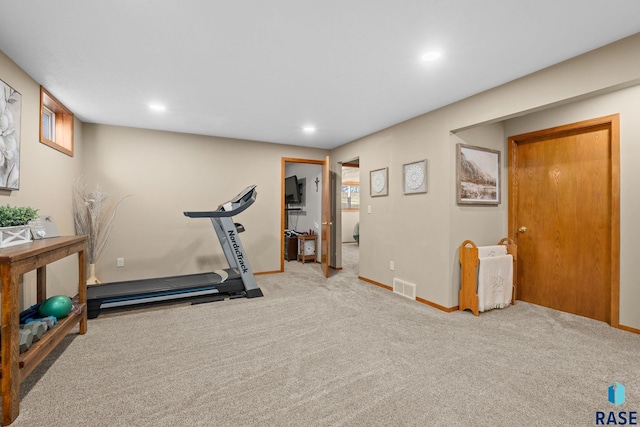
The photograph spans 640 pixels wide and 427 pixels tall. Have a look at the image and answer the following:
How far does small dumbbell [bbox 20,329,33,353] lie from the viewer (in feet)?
5.63

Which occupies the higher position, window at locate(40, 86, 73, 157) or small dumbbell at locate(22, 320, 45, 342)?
window at locate(40, 86, 73, 157)

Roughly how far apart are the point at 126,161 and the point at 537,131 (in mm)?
5371

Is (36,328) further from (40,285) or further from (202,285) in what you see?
(202,285)

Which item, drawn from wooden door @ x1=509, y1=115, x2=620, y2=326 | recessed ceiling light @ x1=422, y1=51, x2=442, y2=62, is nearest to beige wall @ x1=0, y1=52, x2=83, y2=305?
recessed ceiling light @ x1=422, y1=51, x2=442, y2=62

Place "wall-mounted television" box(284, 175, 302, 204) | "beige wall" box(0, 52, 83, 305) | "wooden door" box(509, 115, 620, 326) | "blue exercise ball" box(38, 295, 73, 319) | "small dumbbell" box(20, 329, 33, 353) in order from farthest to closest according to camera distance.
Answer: "wall-mounted television" box(284, 175, 302, 204) < "wooden door" box(509, 115, 620, 326) < "beige wall" box(0, 52, 83, 305) < "blue exercise ball" box(38, 295, 73, 319) < "small dumbbell" box(20, 329, 33, 353)

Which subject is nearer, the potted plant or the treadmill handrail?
the potted plant

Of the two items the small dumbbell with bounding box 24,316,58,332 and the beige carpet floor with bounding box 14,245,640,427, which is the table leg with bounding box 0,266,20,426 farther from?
the small dumbbell with bounding box 24,316,58,332

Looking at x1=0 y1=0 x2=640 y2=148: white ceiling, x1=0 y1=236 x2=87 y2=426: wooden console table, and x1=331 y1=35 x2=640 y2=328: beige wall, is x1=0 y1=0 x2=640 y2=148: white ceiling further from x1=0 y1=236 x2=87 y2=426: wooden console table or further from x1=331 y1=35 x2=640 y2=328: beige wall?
x1=0 y1=236 x2=87 y2=426: wooden console table

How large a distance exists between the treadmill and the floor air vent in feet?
5.92

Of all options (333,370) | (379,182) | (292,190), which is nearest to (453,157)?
(379,182)

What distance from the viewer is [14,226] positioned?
2.00m

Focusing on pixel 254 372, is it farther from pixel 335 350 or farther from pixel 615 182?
pixel 615 182

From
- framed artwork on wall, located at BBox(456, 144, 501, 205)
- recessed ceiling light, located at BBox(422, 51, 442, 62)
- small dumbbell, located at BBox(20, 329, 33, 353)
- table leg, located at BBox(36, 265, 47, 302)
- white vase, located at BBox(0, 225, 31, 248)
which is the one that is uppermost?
recessed ceiling light, located at BBox(422, 51, 442, 62)

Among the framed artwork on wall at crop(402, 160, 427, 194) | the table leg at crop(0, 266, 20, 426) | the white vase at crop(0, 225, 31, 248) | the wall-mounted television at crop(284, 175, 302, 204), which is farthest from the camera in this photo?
the wall-mounted television at crop(284, 175, 302, 204)
